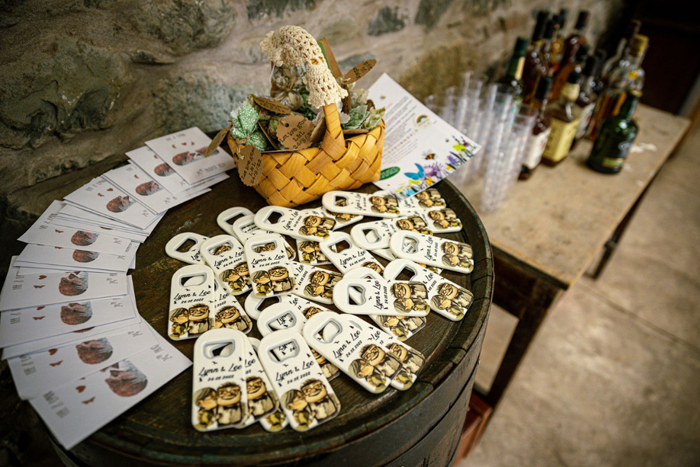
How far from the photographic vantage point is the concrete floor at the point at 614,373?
1602 millimetres

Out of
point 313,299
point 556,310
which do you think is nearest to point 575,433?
point 556,310

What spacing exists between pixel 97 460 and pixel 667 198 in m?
3.53

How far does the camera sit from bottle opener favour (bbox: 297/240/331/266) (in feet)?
2.55

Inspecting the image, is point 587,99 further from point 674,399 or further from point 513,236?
point 674,399

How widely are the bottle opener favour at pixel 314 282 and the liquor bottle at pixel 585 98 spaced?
1367mm

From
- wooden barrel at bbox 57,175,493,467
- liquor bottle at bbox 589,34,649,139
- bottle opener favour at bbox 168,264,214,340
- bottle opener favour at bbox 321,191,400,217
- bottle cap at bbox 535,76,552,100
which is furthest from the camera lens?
liquor bottle at bbox 589,34,649,139

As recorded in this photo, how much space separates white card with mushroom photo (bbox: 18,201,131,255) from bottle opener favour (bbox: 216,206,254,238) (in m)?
0.17

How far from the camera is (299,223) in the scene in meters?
0.83

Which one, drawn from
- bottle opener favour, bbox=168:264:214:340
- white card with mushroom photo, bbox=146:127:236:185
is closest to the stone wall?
white card with mushroom photo, bbox=146:127:236:185

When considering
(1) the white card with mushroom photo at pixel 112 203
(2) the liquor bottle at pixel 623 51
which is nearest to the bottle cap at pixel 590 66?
(2) the liquor bottle at pixel 623 51

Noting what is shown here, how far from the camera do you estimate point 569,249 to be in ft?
4.10

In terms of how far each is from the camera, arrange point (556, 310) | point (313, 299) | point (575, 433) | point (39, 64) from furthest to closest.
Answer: point (556, 310) < point (575, 433) < point (39, 64) < point (313, 299)

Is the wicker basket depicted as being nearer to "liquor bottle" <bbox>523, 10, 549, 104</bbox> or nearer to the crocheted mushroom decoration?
the crocheted mushroom decoration

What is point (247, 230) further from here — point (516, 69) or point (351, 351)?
point (516, 69)
